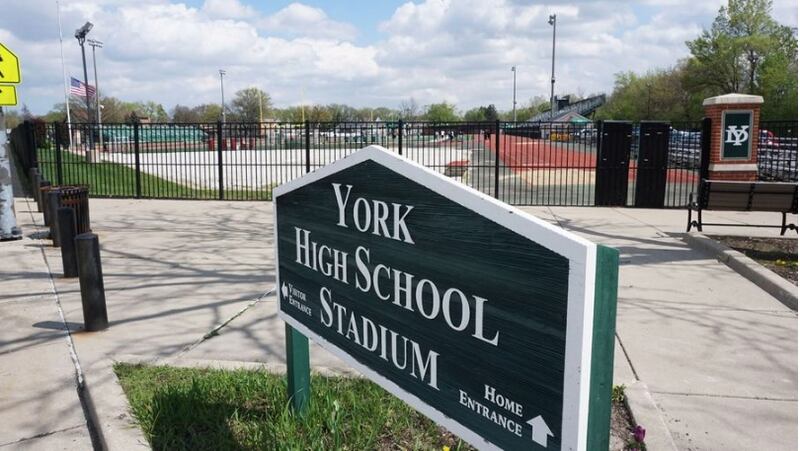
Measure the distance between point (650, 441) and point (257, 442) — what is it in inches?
80.2

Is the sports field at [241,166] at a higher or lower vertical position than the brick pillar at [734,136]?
lower

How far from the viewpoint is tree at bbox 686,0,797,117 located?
52531mm

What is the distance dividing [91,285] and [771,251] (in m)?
7.88

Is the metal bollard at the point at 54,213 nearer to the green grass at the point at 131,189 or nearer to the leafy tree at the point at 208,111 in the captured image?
the green grass at the point at 131,189

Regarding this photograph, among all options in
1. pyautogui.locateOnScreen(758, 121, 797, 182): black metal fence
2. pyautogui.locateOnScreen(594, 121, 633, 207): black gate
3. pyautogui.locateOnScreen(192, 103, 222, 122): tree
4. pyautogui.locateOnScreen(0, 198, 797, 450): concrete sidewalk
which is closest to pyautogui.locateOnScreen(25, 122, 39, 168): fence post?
pyautogui.locateOnScreen(0, 198, 797, 450): concrete sidewalk

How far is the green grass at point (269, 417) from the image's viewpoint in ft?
10.7

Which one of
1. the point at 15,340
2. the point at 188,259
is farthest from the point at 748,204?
the point at 15,340

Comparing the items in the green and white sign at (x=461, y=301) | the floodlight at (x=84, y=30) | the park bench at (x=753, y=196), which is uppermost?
the floodlight at (x=84, y=30)

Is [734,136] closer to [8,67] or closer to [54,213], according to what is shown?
[54,213]

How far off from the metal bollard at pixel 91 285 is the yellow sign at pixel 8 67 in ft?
16.4

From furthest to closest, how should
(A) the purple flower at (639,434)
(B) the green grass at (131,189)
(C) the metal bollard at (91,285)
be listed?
(B) the green grass at (131,189)
(C) the metal bollard at (91,285)
(A) the purple flower at (639,434)

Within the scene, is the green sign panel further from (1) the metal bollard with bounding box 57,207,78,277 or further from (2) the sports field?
(1) the metal bollard with bounding box 57,207,78,277

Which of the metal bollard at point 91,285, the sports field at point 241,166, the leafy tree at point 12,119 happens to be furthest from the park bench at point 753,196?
the leafy tree at point 12,119

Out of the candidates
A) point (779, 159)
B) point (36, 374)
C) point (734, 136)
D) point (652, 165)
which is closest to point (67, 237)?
point (36, 374)
